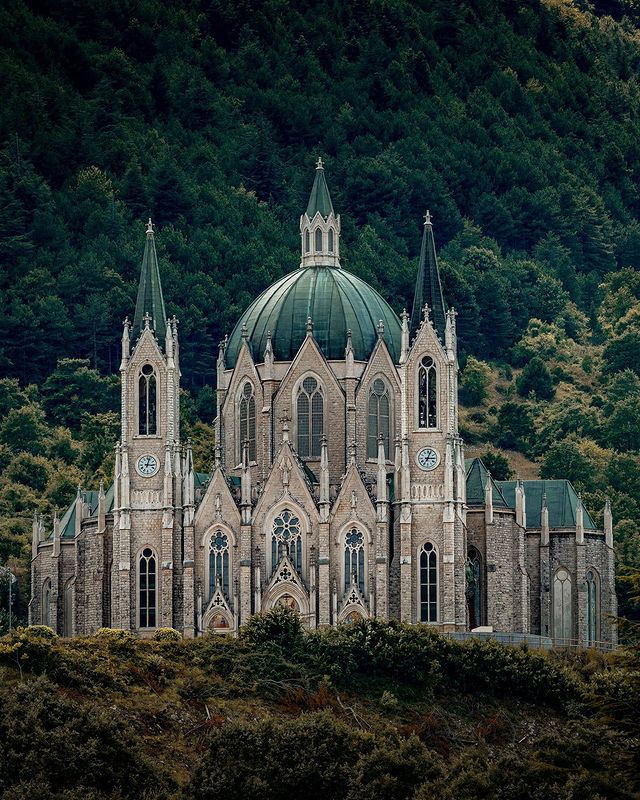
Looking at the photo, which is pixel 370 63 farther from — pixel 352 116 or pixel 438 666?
pixel 438 666

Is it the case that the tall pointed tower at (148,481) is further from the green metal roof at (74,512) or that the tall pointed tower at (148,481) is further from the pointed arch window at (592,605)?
the pointed arch window at (592,605)

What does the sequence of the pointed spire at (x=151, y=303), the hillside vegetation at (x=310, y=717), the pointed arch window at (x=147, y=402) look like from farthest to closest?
the pointed spire at (x=151, y=303) < the pointed arch window at (x=147, y=402) < the hillside vegetation at (x=310, y=717)

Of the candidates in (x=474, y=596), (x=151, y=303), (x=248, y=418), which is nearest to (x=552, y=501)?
(x=474, y=596)

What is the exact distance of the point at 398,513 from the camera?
11244cm

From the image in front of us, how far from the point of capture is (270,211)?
177000mm

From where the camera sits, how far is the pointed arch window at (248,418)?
390 ft

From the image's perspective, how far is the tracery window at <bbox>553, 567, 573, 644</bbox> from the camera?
11506cm

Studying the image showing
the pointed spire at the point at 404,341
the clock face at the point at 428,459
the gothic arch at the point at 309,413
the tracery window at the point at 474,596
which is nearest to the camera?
the clock face at the point at 428,459

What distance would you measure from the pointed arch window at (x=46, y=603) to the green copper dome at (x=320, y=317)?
1331 cm

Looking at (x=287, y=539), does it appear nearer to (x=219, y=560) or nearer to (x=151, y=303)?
(x=219, y=560)

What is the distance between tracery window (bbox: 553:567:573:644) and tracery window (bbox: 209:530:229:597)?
577 inches

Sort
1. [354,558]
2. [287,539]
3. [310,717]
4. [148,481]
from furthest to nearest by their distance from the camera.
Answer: [148,481] → [287,539] → [354,558] → [310,717]

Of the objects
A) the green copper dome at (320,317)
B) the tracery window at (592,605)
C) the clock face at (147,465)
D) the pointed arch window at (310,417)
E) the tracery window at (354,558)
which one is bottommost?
the tracery window at (592,605)

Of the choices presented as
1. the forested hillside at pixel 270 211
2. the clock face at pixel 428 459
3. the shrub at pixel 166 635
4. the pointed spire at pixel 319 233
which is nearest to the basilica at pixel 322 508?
the clock face at pixel 428 459
